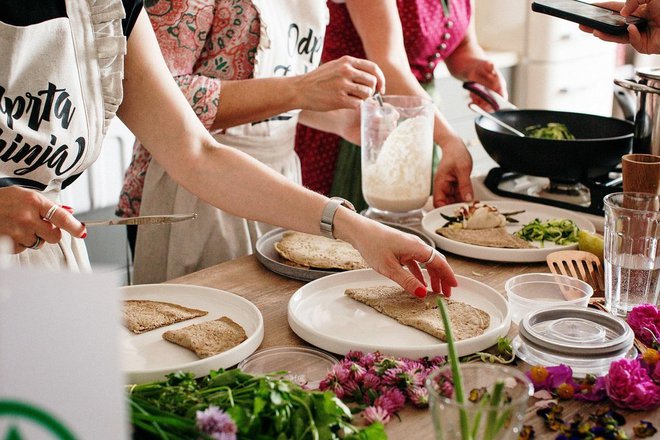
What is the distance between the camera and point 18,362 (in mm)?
544

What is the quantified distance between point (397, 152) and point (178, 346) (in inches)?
31.7

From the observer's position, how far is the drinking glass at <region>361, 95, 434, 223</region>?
181 cm

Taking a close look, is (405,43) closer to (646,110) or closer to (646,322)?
(646,110)

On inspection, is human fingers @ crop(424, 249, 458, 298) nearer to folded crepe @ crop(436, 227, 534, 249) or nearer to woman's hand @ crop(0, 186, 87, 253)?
folded crepe @ crop(436, 227, 534, 249)

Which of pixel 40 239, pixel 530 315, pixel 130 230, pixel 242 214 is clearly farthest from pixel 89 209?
pixel 530 315

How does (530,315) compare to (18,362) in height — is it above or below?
below

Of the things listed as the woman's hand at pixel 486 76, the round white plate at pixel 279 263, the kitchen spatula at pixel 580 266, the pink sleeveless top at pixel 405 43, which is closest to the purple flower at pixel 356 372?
the round white plate at pixel 279 263

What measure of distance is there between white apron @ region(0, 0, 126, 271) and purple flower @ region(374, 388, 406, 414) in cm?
65

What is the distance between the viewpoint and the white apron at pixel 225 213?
6.34 ft

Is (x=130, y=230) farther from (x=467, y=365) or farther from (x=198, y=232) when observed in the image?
(x=467, y=365)

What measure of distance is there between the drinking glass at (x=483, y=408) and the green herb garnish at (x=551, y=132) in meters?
1.21

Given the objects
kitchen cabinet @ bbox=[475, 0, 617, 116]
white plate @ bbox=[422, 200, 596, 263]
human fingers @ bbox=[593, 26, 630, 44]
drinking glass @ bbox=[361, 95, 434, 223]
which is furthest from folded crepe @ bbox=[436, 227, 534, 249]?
kitchen cabinet @ bbox=[475, 0, 617, 116]

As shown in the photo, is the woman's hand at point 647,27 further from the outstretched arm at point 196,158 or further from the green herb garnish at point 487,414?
the green herb garnish at point 487,414

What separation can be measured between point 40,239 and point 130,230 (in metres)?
1.08
